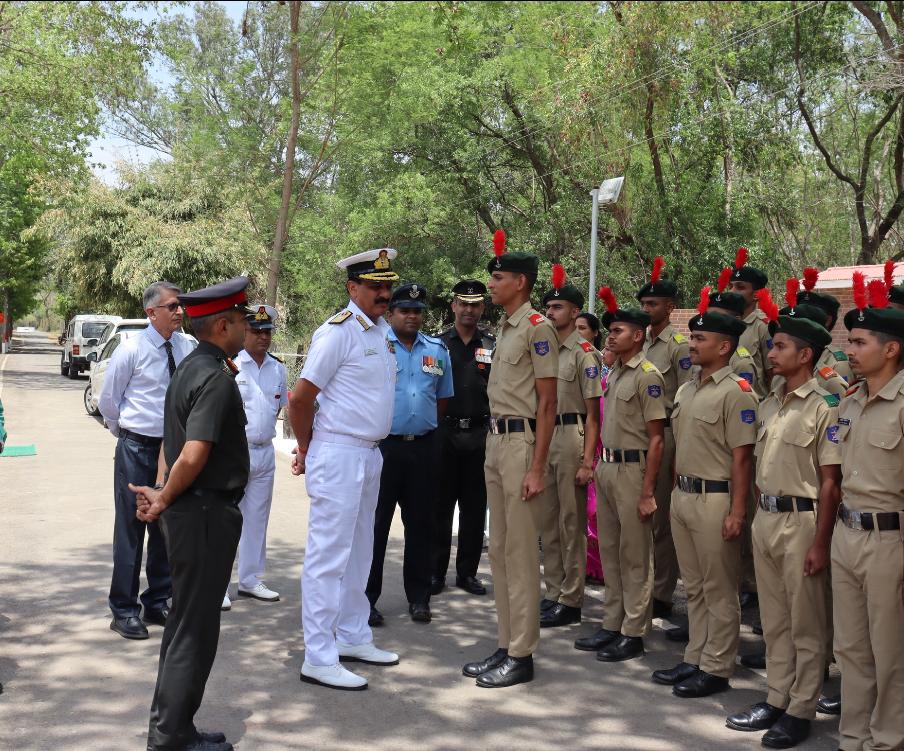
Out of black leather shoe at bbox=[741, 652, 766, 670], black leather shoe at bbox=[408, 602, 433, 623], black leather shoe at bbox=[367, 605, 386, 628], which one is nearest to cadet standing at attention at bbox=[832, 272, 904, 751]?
black leather shoe at bbox=[741, 652, 766, 670]

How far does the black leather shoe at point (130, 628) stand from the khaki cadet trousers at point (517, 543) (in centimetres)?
224

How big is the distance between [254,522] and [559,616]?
229 centimetres

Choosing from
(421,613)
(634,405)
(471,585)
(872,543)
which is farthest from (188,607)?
(471,585)

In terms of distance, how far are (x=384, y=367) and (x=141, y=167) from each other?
2992cm

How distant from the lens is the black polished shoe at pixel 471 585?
747cm

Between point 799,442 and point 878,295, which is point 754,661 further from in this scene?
point 878,295

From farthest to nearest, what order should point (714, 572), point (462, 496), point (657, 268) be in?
point (462, 496) → point (657, 268) → point (714, 572)

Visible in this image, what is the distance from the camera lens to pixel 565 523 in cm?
690

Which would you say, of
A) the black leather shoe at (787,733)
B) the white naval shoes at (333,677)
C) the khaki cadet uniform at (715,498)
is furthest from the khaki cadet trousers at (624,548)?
the white naval shoes at (333,677)

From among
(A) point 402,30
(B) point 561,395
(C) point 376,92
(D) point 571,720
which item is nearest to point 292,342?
(C) point 376,92

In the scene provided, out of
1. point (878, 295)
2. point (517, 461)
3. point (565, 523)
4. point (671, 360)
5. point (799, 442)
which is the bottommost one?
point (565, 523)

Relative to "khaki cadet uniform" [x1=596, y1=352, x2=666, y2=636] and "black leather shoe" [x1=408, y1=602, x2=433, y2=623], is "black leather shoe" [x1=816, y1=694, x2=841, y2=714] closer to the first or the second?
"khaki cadet uniform" [x1=596, y1=352, x2=666, y2=636]

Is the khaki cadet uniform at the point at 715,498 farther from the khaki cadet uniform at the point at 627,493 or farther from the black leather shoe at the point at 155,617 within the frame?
the black leather shoe at the point at 155,617

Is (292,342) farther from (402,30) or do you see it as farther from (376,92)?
(402,30)
